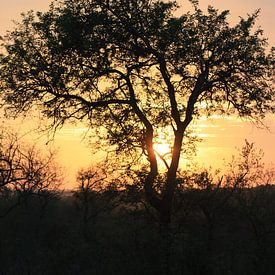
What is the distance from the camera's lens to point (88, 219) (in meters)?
80.8

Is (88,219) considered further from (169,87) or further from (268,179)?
(169,87)

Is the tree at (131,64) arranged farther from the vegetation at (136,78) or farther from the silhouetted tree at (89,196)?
the silhouetted tree at (89,196)

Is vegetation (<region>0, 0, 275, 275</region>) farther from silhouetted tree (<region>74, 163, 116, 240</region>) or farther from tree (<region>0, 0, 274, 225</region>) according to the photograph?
silhouetted tree (<region>74, 163, 116, 240</region>)

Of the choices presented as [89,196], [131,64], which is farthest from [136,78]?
[89,196]

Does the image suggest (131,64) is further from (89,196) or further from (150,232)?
(89,196)

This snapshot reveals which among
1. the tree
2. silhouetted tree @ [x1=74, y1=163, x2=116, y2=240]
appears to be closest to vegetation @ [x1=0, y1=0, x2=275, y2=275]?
the tree

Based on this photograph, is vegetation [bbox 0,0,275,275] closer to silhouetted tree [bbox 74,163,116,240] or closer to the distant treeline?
the distant treeline

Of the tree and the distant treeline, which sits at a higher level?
the tree

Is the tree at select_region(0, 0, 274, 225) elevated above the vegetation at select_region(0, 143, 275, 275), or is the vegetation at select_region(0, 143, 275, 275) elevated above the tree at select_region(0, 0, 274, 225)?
the tree at select_region(0, 0, 274, 225)

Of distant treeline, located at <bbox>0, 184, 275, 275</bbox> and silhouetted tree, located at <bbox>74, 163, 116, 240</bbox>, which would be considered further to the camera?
silhouetted tree, located at <bbox>74, 163, 116, 240</bbox>

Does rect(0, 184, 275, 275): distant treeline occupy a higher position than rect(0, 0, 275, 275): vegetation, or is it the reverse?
rect(0, 0, 275, 275): vegetation

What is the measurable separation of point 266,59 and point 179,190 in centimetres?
1267

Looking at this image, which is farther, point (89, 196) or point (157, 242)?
point (89, 196)

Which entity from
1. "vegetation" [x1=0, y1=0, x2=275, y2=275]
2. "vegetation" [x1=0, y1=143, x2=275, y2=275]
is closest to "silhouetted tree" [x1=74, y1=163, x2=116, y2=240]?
"vegetation" [x1=0, y1=143, x2=275, y2=275]
